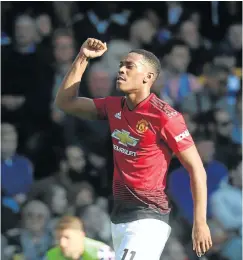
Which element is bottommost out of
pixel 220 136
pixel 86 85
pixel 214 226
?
pixel 214 226

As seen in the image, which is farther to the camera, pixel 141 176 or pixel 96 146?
pixel 96 146

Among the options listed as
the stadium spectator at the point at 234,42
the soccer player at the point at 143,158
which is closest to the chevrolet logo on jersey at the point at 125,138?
the soccer player at the point at 143,158

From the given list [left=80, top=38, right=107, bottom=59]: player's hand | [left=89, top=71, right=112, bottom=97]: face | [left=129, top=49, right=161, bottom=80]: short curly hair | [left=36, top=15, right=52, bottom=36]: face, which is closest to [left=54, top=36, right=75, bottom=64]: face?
[left=36, top=15, right=52, bottom=36]: face

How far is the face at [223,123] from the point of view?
1075cm

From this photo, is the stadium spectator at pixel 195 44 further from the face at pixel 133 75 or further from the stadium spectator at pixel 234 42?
the face at pixel 133 75

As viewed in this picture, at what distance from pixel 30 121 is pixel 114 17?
176 centimetres

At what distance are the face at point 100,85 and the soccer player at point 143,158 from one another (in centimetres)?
311

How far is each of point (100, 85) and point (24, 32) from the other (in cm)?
101

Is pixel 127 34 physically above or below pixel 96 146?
above

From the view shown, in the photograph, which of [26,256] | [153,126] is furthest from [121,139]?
[26,256]

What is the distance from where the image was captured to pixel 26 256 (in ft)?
31.1

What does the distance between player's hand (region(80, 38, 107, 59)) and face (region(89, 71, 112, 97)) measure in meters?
3.10

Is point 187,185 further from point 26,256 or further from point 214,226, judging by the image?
point 26,256

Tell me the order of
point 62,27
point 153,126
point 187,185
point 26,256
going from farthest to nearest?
point 62,27 → point 187,185 → point 26,256 → point 153,126
